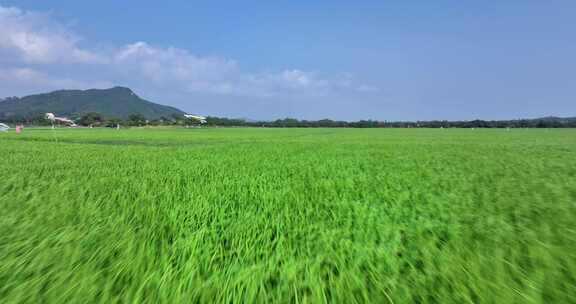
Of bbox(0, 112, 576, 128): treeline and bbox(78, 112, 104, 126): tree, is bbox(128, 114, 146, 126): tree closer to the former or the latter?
bbox(0, 112, 576, 128): treeline

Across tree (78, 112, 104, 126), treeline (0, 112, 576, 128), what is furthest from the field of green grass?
tree (78, 112, 104, 126)

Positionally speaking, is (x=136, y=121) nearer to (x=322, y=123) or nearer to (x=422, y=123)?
(x=322, y=123)

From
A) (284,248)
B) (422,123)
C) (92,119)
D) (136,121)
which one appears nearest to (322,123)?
(422,123)

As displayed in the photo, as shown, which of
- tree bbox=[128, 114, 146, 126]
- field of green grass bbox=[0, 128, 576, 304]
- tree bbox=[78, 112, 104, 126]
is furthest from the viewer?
tree bbox=[78, 112, 104, 126]

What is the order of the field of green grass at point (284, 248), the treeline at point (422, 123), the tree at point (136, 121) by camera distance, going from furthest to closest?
1. the tree at point (136, 121)
2. the treeline at point (422, 123)
3. the field of green grass at point (284, 248)

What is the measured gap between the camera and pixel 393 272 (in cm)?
175

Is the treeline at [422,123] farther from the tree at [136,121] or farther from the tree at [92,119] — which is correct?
the tree at [92,119]

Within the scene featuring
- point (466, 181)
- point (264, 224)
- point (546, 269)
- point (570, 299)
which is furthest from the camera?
point (466, 181)

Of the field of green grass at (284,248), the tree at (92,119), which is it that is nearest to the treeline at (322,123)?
the tree at (92,119)

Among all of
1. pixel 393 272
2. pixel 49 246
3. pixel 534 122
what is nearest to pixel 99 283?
pixel 49 246

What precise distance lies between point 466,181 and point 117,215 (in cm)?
597

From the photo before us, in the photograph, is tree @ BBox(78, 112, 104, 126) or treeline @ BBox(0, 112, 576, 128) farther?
tree @ BBox(78, 112, 104, 126)

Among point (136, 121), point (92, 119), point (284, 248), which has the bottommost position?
point (136, 121)

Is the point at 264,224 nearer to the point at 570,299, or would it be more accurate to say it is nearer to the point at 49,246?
the point at 49,246
